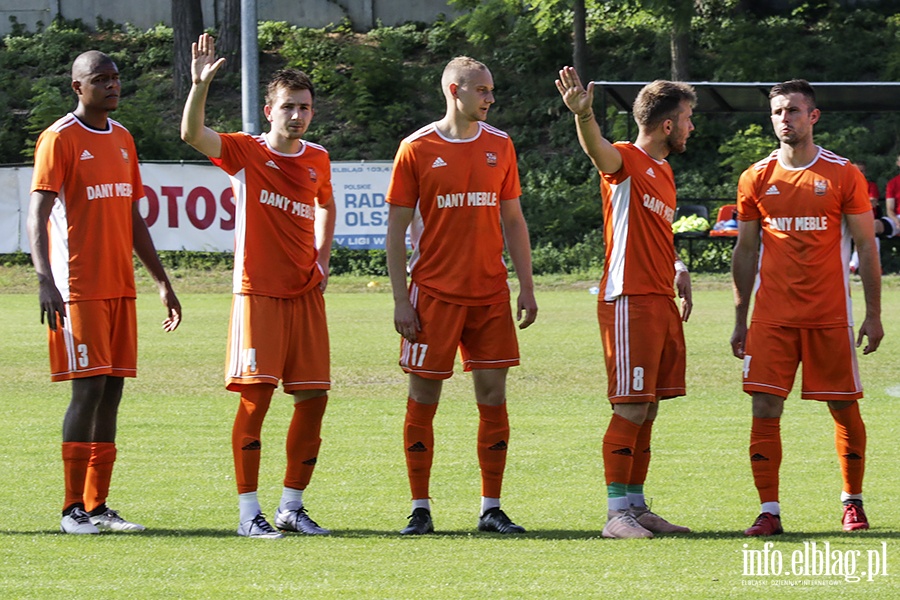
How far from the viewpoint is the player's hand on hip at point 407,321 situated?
6398 mm

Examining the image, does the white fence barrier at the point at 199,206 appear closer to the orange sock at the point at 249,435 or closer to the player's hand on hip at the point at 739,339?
the player's hand on hip at the point at 739,339

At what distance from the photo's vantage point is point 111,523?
6410 millimetres

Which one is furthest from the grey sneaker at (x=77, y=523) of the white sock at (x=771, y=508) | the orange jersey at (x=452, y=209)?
the white sock at (x=771, y=508)

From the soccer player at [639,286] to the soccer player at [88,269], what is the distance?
7.60ft

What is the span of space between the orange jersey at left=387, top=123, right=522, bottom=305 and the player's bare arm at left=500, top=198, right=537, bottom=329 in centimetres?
15

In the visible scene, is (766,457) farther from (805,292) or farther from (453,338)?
(453,338)

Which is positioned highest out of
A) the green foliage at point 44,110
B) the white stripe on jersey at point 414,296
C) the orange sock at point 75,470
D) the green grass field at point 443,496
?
the green foliage at point 44,110

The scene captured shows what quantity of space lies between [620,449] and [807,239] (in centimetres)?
140

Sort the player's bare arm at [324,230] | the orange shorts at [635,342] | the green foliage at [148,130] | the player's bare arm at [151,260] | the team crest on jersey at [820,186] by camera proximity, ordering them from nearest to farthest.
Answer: the orange shorts at [635,342] → the team crest on jersey at [820,186] → the player's bare arm at [324,230] → the player's bare arm at [151,260] → the green foliage at [148,130]

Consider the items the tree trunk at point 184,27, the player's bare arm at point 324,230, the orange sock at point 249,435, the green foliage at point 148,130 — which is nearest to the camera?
the orange sock at point 249,435

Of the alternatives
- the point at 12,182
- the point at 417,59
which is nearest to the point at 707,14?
the point at 417,59

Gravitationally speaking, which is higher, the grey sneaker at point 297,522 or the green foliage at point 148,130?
the green foliage at point 148,130

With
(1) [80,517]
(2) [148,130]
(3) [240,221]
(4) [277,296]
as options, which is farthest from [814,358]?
(2) [148,130]

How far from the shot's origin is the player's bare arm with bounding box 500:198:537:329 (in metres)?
6.59
